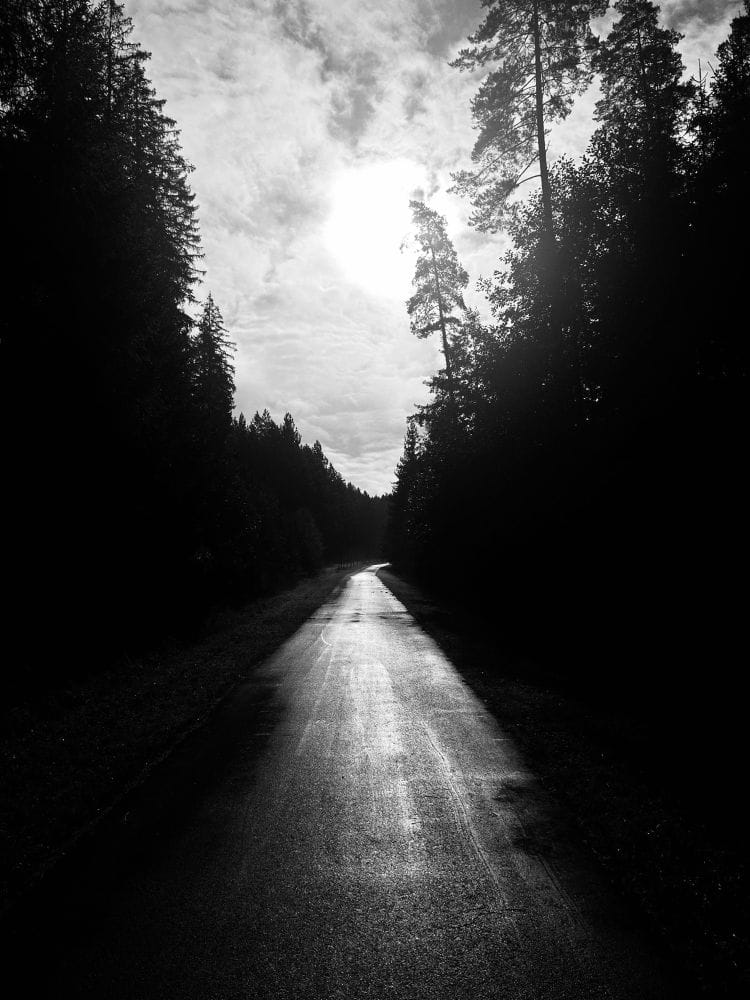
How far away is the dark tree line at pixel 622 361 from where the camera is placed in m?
9.77

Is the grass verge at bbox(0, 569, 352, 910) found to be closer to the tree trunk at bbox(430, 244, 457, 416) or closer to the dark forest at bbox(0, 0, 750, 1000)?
the dark forest at bbox(0, 0, 750, 1000)

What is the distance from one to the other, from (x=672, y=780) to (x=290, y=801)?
413 cm

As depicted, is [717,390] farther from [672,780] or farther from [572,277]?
[672,780]

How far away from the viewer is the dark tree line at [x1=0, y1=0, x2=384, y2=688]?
424 inches

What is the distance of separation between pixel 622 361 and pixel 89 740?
1209cm

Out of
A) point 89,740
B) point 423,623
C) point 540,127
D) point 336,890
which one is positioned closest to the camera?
point 336,890

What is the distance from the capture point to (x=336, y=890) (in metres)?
3.74

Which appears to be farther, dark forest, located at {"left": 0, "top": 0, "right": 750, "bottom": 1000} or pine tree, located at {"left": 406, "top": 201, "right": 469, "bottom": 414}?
pine tree, located at {"left": 406, "top": 201, "right": 469, "bottom": 414}

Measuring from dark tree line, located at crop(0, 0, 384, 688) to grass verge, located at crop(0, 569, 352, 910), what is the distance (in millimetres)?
2029

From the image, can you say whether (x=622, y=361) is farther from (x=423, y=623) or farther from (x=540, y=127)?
(x=423, y=623)

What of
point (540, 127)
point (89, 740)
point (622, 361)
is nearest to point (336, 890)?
point (89, 740)

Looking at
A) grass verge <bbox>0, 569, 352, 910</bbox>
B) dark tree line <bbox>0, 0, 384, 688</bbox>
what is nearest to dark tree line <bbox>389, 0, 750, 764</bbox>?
grass verge <bbox>0, 569, 352, 910</bbox>

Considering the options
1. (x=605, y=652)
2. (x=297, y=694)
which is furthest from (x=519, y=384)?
(x=297, y=694)

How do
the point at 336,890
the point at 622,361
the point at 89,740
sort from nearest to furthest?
1. the point at 336,890
2. the point at 89,740
3. the point at 622,361
